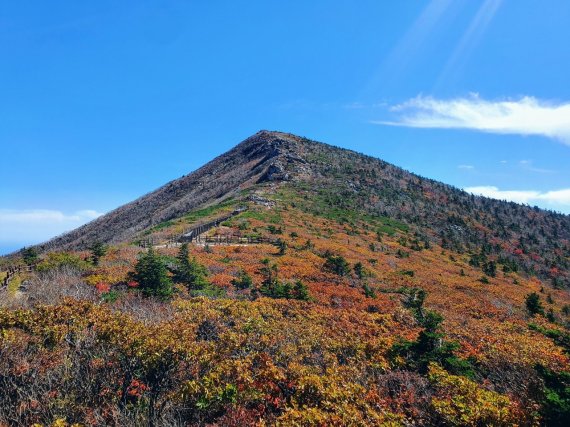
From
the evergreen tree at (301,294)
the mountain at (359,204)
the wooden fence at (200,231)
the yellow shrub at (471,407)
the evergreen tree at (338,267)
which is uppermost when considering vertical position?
the mountain at (359,204)

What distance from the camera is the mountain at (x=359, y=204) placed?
209 ft

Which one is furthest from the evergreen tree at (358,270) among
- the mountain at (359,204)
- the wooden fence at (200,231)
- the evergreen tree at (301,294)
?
the mountain at (359,204)

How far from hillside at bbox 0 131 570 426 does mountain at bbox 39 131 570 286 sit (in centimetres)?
1846

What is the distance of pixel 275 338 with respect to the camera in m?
10.9

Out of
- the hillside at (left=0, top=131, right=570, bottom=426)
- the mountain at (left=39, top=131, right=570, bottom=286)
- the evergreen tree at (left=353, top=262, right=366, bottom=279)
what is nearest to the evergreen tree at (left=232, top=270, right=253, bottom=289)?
the hillside at (left=0, top=131, right=570, bottom=426)

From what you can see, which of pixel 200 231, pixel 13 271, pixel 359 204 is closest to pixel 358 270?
pixel 200 231

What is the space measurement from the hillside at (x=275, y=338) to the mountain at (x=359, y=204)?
18.5 metres

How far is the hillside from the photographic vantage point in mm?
7312

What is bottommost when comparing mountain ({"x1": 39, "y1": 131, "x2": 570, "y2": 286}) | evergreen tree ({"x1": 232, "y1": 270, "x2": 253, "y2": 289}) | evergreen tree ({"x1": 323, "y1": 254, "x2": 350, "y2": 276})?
evergreen tree ({"x1": 232, "y1": 270, "x2": 253, "y2": 289})

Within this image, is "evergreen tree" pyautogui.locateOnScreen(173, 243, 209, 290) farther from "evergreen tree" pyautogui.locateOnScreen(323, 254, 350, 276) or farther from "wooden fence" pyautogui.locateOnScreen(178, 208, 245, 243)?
"wooden fence" pyautogui.locateOnScreen(178, 208, 245, 243)

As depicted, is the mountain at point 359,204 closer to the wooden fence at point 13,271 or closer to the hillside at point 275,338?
the hillside at point 275,338

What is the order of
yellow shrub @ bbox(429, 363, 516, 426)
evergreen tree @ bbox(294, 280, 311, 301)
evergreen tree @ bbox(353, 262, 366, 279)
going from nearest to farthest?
yellow shrub @ bbox(429, 363, 516, 426)
evergreen tree @ bbox(294, 280, 311, 301)
evergreen tree @ bbox(353, 262, 366, 279)

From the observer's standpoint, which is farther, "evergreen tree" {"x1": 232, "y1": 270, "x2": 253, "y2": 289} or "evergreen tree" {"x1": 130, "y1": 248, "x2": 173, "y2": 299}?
"evergreen tree" {"x1": 232, "y1": 270, "x2": 253, "y2": 289}

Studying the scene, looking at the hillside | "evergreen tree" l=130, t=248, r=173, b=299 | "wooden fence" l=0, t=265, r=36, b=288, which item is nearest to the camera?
the hillside
